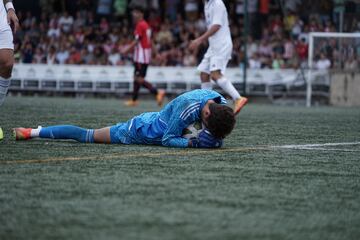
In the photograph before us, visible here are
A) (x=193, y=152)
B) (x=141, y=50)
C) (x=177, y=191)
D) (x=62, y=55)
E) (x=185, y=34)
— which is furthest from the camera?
(x=62, y=55)

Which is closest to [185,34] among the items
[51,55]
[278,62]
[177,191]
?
[278,62]

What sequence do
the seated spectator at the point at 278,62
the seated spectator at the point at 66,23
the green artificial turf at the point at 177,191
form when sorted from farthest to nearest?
the seated spectator at the point at 66,23 < the seated spectator at the point at 278,62 < the green artificial turf at the point at 177,191

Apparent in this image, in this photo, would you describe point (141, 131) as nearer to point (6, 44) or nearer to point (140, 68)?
point (6, 44)

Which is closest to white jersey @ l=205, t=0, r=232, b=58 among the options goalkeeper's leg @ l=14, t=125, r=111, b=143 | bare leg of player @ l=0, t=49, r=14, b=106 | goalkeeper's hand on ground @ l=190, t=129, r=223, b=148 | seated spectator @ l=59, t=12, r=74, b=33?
bare leg of player @ l=0, t=49, r=14, b=106

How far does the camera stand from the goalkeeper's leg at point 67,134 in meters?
7.70

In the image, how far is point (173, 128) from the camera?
285 inches

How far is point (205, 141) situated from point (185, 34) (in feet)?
56.0

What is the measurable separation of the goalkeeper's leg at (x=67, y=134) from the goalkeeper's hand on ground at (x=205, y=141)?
0.86 m

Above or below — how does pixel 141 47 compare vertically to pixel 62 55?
above

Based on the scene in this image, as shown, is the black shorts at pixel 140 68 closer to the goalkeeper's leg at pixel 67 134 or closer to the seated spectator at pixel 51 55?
the seated spectator at pixel 51 55

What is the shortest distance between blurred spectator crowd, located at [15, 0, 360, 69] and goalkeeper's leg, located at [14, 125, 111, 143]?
1294cm

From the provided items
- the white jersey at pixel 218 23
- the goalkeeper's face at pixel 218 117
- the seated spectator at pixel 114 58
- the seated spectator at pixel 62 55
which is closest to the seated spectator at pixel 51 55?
the seated spectator at pixel 62 55

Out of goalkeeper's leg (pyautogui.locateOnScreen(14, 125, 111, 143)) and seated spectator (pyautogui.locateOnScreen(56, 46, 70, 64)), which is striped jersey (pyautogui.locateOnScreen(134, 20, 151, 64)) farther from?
goalkeeper's leg (pyautogui.locateOnScreen(14, 125, 111, 143))

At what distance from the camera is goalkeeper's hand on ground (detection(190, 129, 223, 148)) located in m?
7.29
